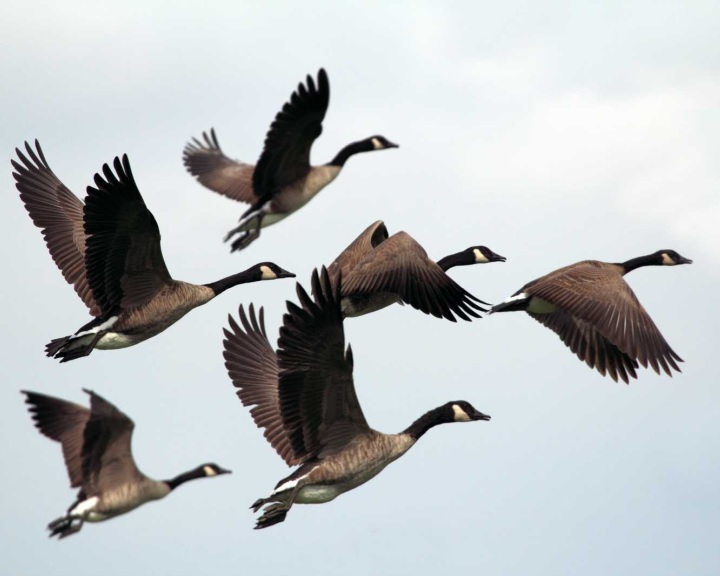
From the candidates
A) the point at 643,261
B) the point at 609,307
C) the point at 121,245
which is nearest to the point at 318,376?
the point at 121,245

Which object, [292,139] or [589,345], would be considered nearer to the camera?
[589,345]

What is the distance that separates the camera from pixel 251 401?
16156 mm

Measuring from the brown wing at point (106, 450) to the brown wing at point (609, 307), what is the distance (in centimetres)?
501

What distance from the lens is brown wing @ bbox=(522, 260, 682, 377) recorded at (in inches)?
595

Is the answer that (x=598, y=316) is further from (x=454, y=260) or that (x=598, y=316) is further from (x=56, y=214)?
(x=56, y=214)

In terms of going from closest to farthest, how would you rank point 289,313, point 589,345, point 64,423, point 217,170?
point 289,313 → point 64,423 → point 589,345 → point 217,170

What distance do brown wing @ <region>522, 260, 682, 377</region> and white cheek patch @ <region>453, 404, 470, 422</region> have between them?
1.75 m

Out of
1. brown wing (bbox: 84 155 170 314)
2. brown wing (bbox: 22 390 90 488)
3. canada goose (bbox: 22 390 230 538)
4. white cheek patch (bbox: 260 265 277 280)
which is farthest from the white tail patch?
white cheek patch (bbox: 260 265 277 280)

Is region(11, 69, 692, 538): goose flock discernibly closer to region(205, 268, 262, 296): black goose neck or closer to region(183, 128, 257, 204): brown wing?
region(205, 268, 262, 296): black goose neck

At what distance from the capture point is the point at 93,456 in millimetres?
14227

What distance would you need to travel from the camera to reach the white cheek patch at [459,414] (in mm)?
14945

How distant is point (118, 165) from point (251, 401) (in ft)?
10.6

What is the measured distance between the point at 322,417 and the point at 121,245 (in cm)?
363

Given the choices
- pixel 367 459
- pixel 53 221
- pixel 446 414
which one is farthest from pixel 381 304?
pixel 53 221
